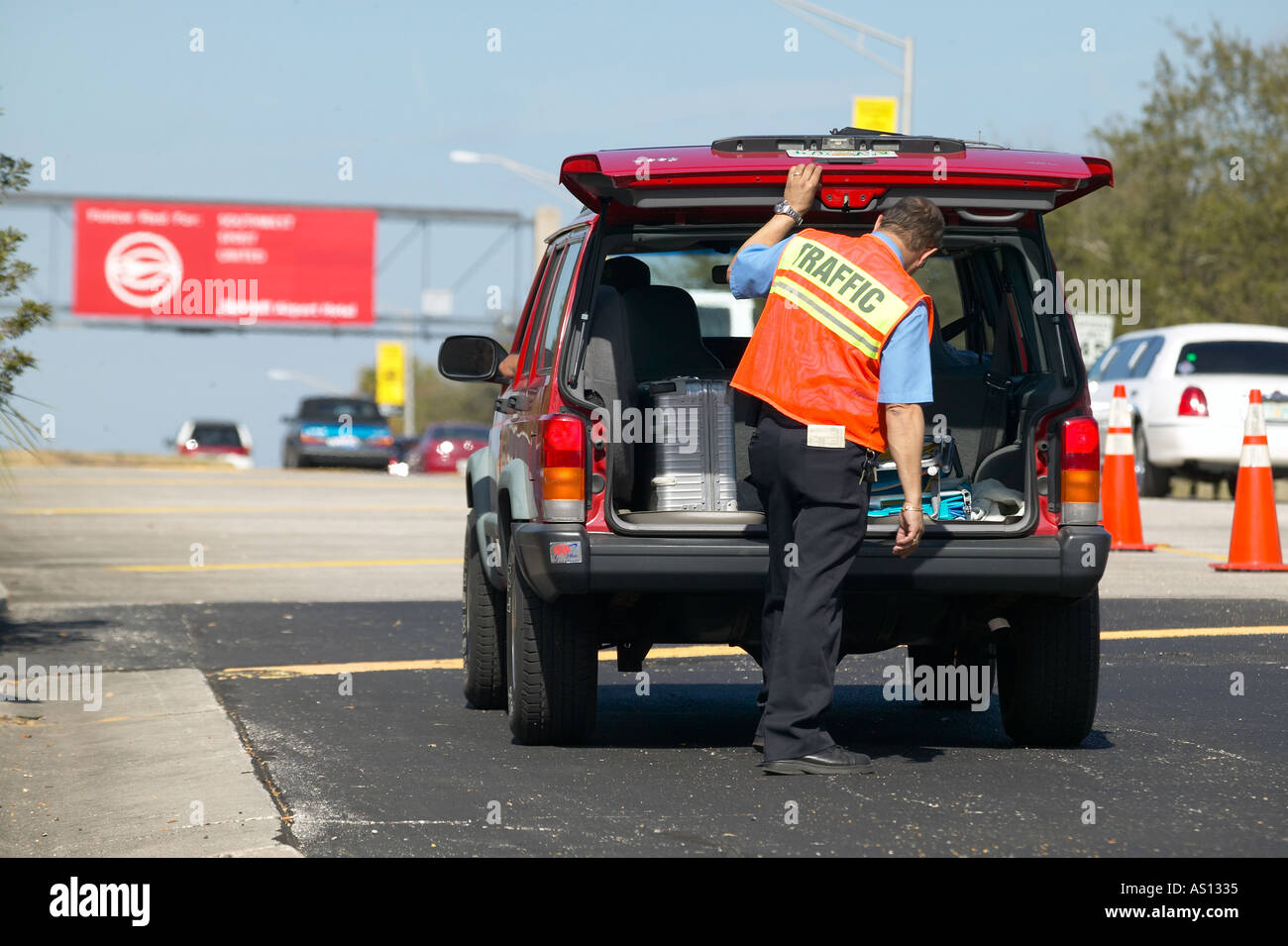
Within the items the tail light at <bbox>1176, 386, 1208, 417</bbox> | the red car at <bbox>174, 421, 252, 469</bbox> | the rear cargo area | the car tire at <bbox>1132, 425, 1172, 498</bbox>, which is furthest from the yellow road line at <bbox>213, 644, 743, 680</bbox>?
the red car at <bbox>174, 421, 252, 469</bbox>

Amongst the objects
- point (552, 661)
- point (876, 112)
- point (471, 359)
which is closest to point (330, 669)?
point (471, 359)

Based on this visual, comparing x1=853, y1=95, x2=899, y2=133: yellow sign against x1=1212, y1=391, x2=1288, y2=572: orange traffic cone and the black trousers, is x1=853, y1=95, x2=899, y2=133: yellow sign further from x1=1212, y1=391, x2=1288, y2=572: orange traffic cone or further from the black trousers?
the black trousers

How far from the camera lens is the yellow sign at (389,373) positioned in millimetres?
85250

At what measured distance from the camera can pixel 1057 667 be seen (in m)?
7.00

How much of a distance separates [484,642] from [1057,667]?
247cm

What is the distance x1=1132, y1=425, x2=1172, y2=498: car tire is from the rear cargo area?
46.5ft

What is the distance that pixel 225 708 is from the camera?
8461mm

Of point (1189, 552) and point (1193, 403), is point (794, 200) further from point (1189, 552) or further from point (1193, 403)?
point (1193, 403)

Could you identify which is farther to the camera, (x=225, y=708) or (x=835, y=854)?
(x=225, y=708)

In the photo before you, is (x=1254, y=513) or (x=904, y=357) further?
(x=1254, y=513)

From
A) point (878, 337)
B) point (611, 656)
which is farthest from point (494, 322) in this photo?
point (878, 337)

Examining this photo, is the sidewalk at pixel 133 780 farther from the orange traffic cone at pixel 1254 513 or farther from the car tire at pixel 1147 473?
the car tire at pixel 1147 473
